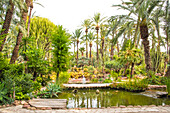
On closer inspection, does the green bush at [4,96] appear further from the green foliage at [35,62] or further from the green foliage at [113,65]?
the green foliage at [113,65]

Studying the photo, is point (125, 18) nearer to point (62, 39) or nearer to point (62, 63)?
point (62, 39)

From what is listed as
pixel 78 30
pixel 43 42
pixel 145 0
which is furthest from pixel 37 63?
pixel 78 30

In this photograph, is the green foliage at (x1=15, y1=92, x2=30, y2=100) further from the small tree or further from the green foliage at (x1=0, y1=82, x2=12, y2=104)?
the small tree

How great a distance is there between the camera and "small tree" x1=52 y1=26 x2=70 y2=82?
891 centimetres

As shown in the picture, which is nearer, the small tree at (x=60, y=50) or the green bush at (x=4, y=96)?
the green bush at (x=4, y=96)

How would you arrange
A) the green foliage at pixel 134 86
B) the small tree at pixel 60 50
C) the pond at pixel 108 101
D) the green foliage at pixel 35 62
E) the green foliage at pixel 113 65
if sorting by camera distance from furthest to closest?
the green foliage at pixel 113 65 → the small tree at pixel 60 50 → the green foliage at pixel 134 86 → the green foliage at pixel 35 62 → the pond at pixel 108 101

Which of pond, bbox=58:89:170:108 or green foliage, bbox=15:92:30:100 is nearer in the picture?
green foliage, bbox=15:92:30:100

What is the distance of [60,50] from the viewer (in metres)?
8.98

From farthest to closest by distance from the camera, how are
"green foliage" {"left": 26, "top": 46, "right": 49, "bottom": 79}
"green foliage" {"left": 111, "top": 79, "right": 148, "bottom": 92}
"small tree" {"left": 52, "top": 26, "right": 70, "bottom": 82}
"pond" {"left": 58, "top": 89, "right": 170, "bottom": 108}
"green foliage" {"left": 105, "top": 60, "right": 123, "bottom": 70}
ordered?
"green foliage" {"left": 105, "top": 60, "right": 123, "bottom": 70}, "small tree" {"left": 52, "top": 26, "right": 70, "bottom": 82}, "green foliage" {"left": 111, "top": 79, "right": 148, "bottom": 92}, "green foliage" {"left": 26, "top": 46, "right": 49, "bottom": 79}, "pond" {"left": 58, "top": 89, "right": 170, "bottom": 108}

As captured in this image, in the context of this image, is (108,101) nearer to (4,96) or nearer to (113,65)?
(4,96)

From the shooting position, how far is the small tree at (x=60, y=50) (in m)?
8.91

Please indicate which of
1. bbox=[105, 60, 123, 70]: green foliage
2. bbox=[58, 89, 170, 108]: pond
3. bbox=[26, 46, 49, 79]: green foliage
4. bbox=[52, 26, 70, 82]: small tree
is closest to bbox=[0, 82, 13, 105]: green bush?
bbox=[58, 89, 170, 108]: pond

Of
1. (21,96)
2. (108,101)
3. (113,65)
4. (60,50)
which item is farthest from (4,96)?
(113,65)

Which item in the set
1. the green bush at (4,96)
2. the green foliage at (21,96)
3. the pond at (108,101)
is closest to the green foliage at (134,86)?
the pond at (108,101)
